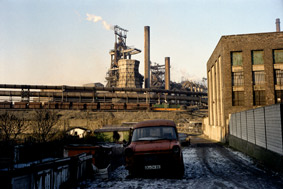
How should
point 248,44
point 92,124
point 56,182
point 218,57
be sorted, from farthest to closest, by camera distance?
point 92,124
point 218,57
point 248,44
point 56,182

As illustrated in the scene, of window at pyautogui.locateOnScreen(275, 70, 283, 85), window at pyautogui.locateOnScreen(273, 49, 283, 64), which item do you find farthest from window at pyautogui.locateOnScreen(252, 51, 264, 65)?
window at pyautogui.locateOnScreen(275, 70, 283, 85)

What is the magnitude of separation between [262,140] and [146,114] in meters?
45.7

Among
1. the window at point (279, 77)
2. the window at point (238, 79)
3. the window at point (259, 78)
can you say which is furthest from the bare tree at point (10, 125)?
the window at point (279, 77)

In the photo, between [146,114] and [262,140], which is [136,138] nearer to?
[262,140]

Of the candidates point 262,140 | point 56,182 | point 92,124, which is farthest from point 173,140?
point 92,124

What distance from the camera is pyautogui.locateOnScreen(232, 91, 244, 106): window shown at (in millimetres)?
29969

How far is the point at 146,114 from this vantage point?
58.5m

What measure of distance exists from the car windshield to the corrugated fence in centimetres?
481

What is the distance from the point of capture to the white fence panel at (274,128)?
10494 mm

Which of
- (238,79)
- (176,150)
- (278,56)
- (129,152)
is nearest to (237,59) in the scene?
(238,79)

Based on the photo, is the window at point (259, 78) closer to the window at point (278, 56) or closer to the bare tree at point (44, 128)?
the window at point (278, 56)

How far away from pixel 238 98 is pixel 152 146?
80.5 ft

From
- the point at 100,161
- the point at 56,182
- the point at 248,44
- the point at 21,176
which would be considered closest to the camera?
the point at 21,176

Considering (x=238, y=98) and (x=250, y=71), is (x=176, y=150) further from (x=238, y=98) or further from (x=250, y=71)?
(x=250, y=71)
